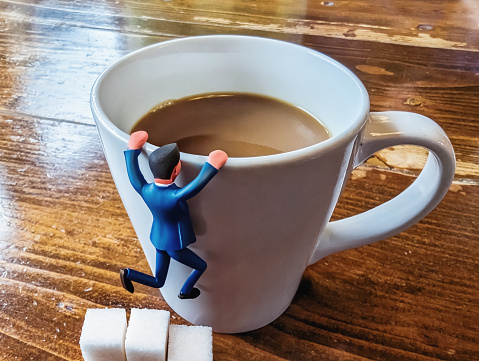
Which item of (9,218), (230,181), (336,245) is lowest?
(9,218)

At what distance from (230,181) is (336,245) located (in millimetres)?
215

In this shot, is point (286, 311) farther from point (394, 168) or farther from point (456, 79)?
point (456, 79)

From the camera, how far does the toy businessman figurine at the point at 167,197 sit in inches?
14.7

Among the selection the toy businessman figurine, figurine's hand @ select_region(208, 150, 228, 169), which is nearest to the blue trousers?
the toy businessman figurine

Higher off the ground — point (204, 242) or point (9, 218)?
point (204, 242)

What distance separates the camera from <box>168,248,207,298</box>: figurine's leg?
0.44 m

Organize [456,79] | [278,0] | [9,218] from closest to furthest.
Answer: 1. [9,218]
2. [456,79]
3. [278,0]

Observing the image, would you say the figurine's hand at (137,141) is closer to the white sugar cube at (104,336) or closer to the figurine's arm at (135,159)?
the figurine's arm at (135,159)

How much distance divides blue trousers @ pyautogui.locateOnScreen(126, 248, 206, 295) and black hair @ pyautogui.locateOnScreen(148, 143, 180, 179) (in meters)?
0.08

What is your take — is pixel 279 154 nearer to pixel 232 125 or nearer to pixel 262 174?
pixel 262 174

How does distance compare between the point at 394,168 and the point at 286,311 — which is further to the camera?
the point at 394,168

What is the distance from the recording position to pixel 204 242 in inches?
17.3

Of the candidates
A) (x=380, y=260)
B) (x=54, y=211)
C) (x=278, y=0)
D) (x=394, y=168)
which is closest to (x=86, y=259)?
(x=54, y=211)

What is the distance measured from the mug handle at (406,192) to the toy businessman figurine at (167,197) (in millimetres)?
162
